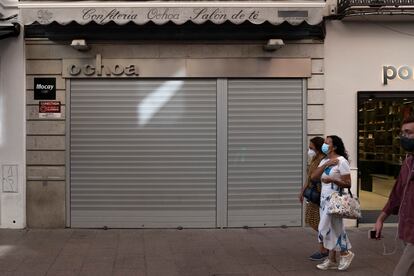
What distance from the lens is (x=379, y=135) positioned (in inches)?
419

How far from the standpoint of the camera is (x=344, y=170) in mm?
7137

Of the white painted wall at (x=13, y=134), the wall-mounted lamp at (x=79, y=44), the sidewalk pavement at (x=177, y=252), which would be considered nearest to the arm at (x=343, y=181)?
the sidewalk pavement at (x=177, y=252)

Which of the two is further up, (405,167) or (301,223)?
(405,167)

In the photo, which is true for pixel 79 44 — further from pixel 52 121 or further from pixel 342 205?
pixel 342 205

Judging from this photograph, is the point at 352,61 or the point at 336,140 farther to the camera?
the point at 352,61

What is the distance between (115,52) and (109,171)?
86.3 inches

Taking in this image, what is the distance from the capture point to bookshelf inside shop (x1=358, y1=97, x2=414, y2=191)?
34.5ft

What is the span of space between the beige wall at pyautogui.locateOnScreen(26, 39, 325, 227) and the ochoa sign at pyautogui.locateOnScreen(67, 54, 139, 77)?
0.17m

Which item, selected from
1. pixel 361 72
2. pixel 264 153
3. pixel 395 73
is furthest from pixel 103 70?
pixel 395 73

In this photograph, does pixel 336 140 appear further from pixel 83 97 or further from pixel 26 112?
pixel 26 112

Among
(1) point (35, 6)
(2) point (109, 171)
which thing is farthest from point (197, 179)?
(1) point (35, 6)

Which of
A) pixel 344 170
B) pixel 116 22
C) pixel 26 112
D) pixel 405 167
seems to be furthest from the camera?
pixel 26 112

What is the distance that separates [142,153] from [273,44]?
3.10 metres

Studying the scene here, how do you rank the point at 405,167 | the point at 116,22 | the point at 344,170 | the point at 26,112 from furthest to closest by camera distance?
the point at 26,112 → the point at 116,22 → the point at 344,170 → the point at 405,167
